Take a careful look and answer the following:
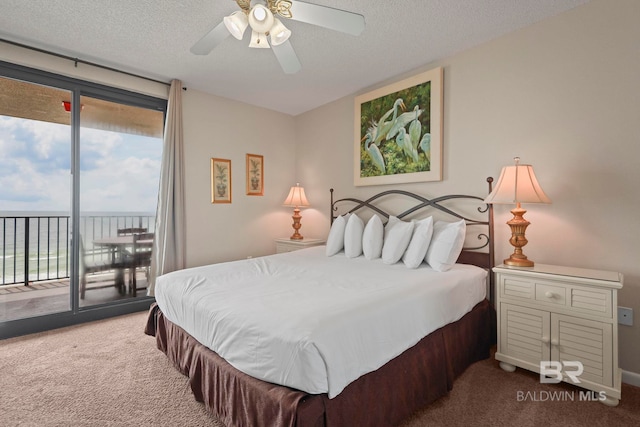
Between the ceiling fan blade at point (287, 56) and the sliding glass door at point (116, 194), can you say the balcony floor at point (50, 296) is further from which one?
the ceiling fan blade at point (287, 56)

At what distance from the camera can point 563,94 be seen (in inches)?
90.7

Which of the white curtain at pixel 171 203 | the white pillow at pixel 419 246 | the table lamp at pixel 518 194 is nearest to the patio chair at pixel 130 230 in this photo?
the white curtain at pixel 171 203

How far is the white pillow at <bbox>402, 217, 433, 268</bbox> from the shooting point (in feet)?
8.18

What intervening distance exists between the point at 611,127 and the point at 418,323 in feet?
6.46

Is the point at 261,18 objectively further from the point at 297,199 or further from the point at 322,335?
the point at 297,199

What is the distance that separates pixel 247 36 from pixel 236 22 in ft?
2.84

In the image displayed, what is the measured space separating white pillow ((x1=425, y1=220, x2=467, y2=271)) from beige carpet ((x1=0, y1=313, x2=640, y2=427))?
0.79 m

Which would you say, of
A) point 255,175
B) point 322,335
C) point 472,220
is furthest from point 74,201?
point 472,220

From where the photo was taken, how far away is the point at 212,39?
6.70 ft

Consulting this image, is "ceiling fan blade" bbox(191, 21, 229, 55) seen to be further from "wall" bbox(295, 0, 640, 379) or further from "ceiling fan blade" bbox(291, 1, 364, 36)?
"wall" bbox(295, 0, 640, 379)

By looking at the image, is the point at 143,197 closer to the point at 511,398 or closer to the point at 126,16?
the point at 126,16

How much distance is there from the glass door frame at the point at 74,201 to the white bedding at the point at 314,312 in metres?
1.51

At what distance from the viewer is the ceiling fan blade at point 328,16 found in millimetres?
1746

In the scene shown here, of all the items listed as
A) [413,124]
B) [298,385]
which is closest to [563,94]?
[413,124]
